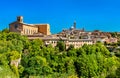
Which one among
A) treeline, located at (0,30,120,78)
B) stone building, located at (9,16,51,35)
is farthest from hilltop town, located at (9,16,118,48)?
treeline, located at (0,30,120,78)

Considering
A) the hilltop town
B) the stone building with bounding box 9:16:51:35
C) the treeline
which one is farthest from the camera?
the stone building with bounding box 9:16:51:35

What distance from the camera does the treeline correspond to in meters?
37.6

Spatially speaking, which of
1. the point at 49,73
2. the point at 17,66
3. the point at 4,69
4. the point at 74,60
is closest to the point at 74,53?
the point at 74,60

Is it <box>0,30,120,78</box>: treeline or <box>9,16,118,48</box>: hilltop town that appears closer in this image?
<box>0,30,120,78</box>: treeline

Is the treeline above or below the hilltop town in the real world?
below

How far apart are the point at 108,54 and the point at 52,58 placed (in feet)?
24.9

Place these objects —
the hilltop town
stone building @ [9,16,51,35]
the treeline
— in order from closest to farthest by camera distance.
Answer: the treeline → the hilltop town → stone building @ [9,16,51,35]

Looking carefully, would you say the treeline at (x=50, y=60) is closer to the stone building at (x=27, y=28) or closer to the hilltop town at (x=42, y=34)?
the hilltop town at (x=42, y=34)

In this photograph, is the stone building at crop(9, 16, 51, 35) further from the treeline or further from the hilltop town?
the treeline

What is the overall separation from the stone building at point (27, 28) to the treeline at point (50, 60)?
540cm

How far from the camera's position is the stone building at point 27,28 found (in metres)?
48.8

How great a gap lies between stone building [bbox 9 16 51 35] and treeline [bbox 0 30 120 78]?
5405mm

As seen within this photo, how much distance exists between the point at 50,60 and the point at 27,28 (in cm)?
1111

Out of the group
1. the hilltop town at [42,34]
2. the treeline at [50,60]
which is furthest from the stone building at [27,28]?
the treeline at [50,60]
